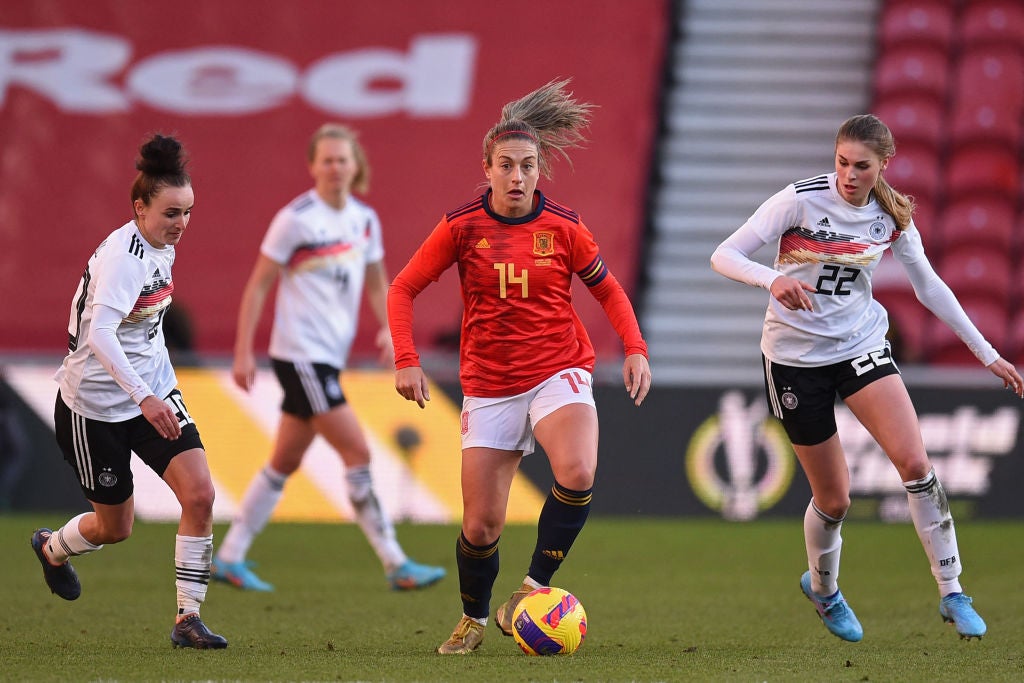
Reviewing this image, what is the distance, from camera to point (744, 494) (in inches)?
411

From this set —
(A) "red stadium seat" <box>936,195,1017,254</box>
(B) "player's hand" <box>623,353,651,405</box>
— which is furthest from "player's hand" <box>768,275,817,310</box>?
(A) "red stadium seat" <box>936,195,1017,254</box>

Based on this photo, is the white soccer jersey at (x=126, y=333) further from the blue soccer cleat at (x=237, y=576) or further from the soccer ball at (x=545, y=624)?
A: the blue soccer cleat at (x=237, y=576)

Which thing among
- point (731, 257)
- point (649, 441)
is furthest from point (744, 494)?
point (731, 257)

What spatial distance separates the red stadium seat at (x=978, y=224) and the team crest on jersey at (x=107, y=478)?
9871mm

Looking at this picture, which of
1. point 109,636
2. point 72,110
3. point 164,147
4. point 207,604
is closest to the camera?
point 164,147

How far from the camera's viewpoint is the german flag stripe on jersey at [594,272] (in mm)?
5648

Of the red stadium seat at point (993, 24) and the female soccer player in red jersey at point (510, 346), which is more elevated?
the red stadium seat at point (993, 24)

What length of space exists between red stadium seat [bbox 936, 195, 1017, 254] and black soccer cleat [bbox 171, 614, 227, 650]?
9827mm

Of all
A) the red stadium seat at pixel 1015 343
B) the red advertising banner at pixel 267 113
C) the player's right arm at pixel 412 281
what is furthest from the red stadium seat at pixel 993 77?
the player's right arm at pixel 412 281

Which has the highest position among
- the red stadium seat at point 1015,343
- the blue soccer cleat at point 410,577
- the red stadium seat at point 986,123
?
the red stadium seat at point 986,123

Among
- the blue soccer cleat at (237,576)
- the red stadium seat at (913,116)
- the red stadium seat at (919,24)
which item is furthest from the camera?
the red stadium seat at (919,24)

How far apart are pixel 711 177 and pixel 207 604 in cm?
899

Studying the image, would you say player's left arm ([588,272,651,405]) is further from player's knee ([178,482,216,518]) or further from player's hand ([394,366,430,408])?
player's knee ([178,482,216,518])

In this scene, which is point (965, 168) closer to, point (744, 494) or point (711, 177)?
point (711, 177)
